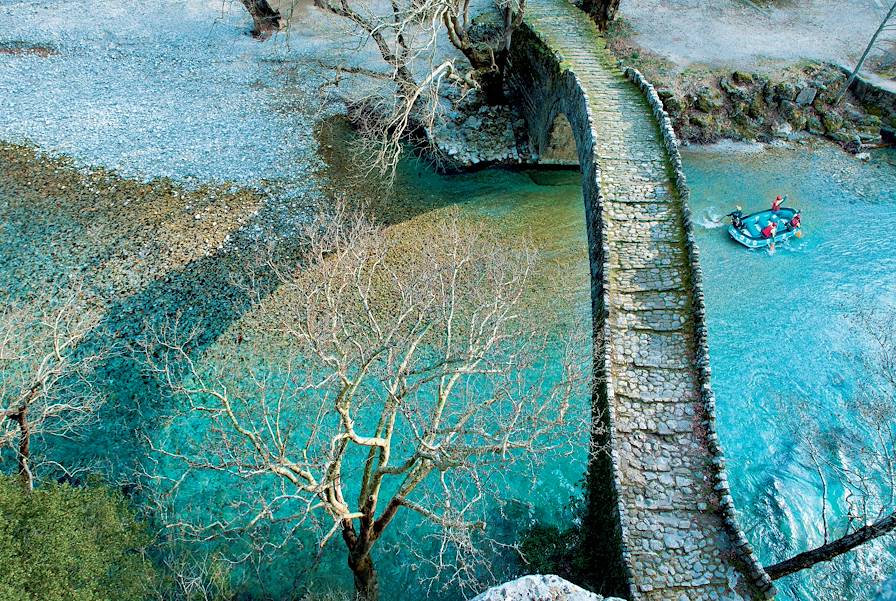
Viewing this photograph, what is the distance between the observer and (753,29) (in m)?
28.2

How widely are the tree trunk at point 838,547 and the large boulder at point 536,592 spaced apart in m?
5.77

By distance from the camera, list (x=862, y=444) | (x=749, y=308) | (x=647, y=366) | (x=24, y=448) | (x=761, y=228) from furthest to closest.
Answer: (x=761, y=228) → (x=749, y=308) → (x=862, y=444) → (x=647, y=366) → (x=24, y=448)

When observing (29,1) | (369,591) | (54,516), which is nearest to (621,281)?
(369,591)

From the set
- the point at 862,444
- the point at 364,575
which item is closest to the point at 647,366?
the point at 862,444

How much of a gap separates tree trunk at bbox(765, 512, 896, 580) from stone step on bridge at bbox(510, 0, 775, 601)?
5.87 feet

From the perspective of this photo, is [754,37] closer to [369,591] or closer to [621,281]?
[621,281]

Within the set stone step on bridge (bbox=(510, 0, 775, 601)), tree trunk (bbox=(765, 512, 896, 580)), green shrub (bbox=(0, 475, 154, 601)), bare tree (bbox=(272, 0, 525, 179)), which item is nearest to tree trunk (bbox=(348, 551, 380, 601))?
green shrub (bbox=(0, 475, 154, 601))

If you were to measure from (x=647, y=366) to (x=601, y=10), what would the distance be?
1823cm

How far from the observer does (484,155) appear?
82.3ft

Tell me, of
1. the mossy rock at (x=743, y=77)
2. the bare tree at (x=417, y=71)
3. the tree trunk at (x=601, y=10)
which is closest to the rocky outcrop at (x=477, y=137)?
the bare tree at (x=417, y=71)

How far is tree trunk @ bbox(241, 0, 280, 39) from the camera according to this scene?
28234mm

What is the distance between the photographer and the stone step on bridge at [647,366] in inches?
447

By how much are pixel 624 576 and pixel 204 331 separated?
13.6 metres

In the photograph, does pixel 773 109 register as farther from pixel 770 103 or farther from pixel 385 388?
pixel 385 388
